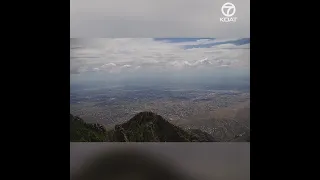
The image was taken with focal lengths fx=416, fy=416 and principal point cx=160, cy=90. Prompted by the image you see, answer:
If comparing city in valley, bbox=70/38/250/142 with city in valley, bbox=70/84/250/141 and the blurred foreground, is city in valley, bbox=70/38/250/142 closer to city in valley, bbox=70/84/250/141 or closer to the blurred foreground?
city in valley, bbox=70/84/250/141

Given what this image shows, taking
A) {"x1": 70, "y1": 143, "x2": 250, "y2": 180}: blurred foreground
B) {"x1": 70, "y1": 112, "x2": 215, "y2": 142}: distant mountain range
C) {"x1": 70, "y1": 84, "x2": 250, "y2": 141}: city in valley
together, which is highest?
{"x1": 70, "y1": 84, "x2": 250, "y2": 141}: city in valley

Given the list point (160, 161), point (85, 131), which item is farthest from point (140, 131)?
point (85, 131)

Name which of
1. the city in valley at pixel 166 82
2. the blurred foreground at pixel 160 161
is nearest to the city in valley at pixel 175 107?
the city in valley at pixel 166 82

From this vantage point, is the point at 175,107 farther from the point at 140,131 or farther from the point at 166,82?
the point at 140,131

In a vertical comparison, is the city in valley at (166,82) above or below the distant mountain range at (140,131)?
above

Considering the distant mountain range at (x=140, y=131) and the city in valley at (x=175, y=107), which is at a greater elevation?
the city in valley at (x=175, y=107)

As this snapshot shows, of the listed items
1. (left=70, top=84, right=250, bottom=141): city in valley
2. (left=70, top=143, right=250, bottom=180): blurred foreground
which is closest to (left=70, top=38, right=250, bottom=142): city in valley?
(left=70, top=84, right=250, bottom=141): city in valley

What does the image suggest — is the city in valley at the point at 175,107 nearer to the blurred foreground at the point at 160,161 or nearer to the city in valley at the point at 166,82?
the city in valley at the point at 166,82

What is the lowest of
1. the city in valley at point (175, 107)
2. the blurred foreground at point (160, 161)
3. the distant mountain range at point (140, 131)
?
the blurred foreground at point (160, 161)
